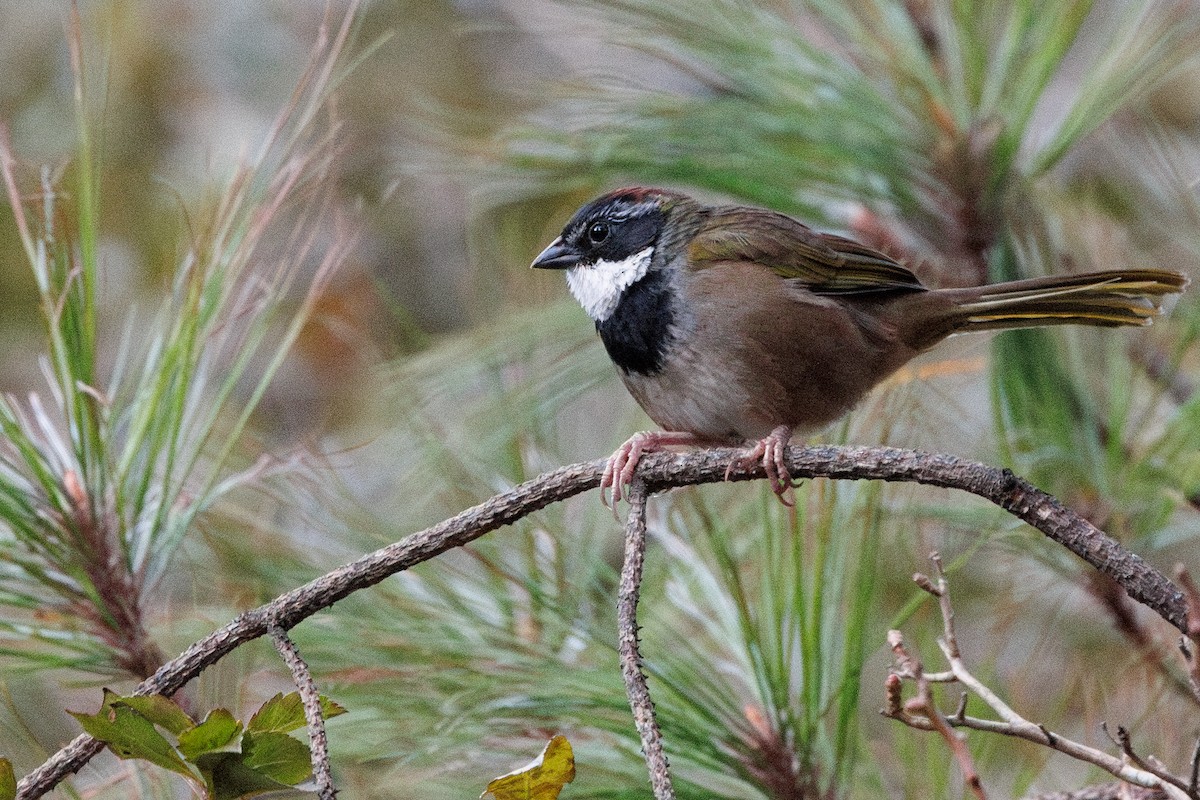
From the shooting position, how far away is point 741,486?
290cm

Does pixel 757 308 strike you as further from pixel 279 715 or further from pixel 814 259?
pixel 279 715

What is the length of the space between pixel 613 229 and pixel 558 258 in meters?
0.16

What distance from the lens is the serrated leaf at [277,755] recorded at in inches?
52.2

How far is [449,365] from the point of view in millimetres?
3309

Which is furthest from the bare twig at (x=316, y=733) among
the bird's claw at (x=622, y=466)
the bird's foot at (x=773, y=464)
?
the bird's foot at (x=773, y=464)

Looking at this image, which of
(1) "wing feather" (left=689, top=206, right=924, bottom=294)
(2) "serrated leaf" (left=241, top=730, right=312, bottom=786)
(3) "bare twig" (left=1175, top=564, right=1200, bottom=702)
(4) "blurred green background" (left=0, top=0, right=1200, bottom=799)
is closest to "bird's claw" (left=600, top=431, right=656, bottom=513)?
(4) "blurred green background" (left=0, top=0, right=1200, bottom=799)

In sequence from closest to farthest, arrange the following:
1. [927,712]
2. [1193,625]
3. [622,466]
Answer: [1193,625] < [927,712] < [622,466]

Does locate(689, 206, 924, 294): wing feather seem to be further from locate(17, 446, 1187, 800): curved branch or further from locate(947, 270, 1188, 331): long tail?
locate(17, 446, 1187, 800): curved branch

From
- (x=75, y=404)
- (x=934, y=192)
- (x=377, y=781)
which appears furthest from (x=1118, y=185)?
(x=75, y=404)

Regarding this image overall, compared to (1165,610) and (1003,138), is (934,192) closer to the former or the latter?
(1003,138)

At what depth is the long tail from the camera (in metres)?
2.62

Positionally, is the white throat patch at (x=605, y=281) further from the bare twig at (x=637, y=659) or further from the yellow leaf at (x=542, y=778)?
the yellow leaf at (x=542, y=778)

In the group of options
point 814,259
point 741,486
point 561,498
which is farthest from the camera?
point 814,259

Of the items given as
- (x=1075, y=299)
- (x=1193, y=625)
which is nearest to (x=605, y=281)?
(x=1075, y=299)
